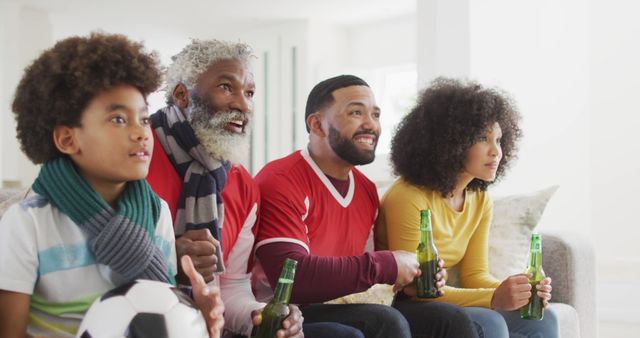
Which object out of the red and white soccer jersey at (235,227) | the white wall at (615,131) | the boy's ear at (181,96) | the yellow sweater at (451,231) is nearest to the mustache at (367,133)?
the yellow sweater at (451,231)

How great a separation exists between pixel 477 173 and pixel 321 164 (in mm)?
566

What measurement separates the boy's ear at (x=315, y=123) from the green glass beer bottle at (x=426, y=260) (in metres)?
0.41

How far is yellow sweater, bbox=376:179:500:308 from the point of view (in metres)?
2.22

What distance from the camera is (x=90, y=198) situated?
1392 mm

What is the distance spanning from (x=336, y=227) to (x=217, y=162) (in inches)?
17.3

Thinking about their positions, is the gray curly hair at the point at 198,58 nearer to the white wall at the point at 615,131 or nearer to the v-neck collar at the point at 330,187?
the v-neck collar at the point at 330,187

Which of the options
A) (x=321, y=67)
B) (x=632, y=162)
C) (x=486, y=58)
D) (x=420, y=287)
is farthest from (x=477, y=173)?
(x=321, y=67)

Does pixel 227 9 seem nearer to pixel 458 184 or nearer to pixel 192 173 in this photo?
pixel 458 184

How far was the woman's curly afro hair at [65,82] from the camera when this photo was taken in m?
1.42

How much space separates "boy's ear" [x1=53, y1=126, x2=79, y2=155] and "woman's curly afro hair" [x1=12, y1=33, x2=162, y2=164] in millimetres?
12

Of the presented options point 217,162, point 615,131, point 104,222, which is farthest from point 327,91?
point 615,131

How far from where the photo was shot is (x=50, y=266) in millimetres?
1354

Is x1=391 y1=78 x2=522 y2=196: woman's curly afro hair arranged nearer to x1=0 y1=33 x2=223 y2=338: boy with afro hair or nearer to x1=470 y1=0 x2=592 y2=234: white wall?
x1=0 y1=33 x2=223 y2=338: boy with afro hair

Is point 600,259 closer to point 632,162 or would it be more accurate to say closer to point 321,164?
point 632,162
